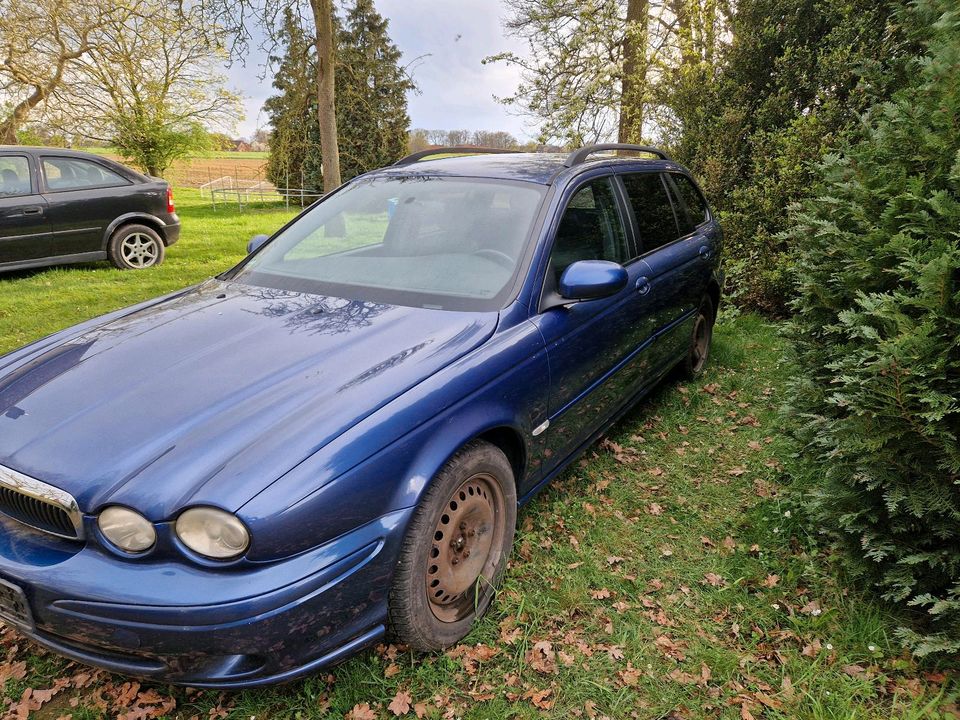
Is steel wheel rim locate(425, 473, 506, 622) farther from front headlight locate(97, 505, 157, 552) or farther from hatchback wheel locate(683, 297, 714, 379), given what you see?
hatchback wheel locate(683, 297, 714, 379)

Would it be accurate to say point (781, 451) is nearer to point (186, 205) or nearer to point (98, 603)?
point (98, 603)

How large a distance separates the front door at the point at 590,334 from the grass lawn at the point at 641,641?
496 millimetres

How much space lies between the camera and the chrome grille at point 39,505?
1856 millimetres

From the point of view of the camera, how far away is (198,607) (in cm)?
172

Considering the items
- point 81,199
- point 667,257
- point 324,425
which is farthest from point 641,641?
point 81,199

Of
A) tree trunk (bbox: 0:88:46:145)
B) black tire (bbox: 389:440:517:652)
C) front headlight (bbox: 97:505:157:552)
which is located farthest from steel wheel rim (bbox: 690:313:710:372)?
tree trunk (bbox: 0:88:46:145)

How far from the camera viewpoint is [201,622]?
5.65ft

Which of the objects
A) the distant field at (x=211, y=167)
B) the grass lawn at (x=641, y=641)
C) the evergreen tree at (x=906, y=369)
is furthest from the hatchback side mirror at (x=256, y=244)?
the distant field at (x=211, y=167)

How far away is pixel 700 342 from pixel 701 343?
3cm

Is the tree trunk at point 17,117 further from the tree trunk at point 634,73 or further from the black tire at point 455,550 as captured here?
the black tire at point 455,550

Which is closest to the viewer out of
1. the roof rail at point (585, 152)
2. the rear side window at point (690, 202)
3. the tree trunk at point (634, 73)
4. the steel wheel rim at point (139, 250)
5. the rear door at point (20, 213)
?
the roof rail at point (585, 152)

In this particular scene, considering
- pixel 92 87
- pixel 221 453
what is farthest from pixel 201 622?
pixel 92 87

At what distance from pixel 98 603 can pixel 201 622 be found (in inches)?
12.2

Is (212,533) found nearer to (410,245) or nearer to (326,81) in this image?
(410,245)
